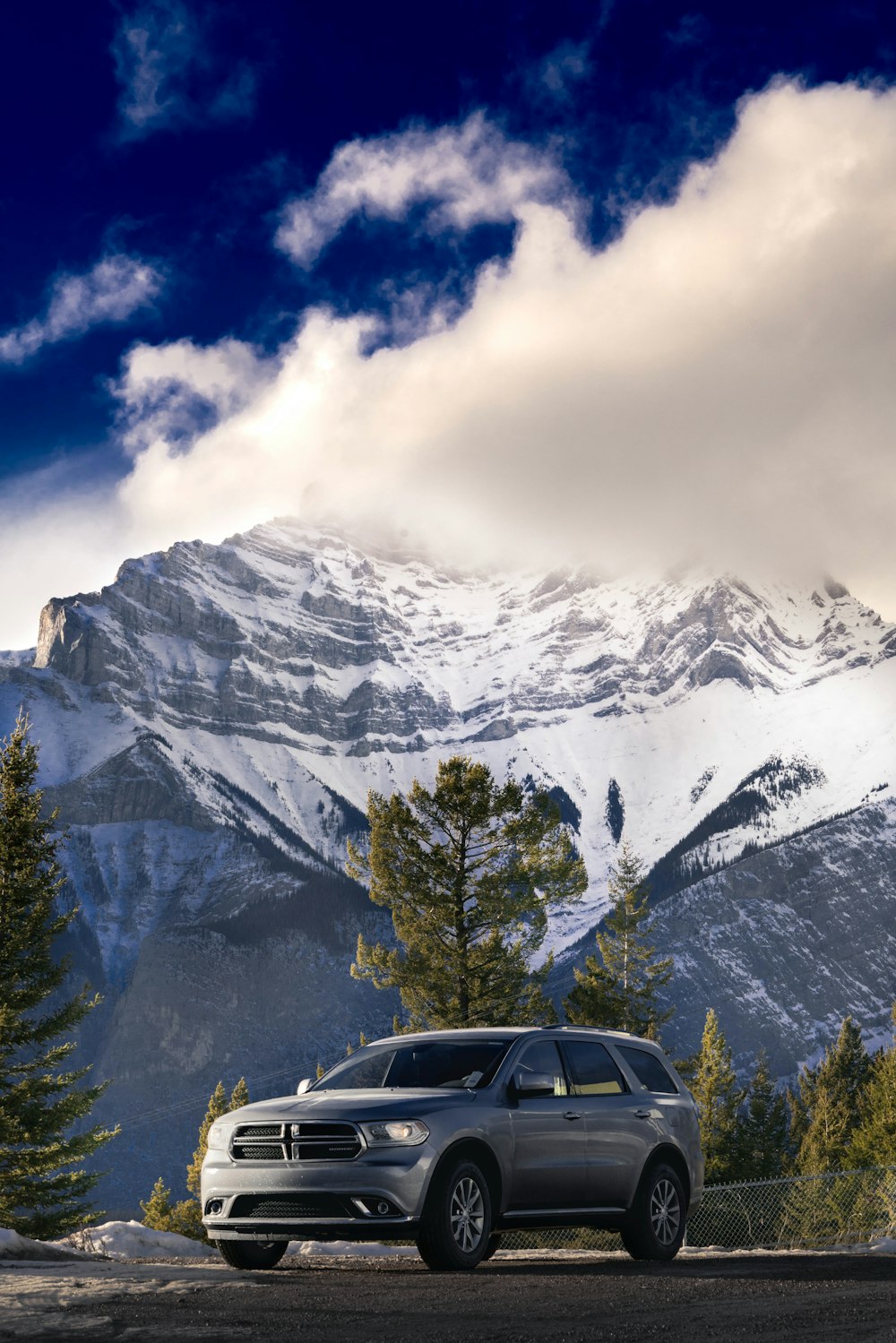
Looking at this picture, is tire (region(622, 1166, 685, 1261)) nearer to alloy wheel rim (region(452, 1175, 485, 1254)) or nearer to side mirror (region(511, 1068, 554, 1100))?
side mirror (region(511, 1068, 554, 1100))

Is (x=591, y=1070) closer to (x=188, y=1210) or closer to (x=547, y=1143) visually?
(x=547, y=1143)

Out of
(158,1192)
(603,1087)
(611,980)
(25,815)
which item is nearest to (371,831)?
(25,815)

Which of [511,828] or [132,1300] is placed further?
[511,828]

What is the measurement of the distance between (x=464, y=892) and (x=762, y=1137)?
48.5 meters

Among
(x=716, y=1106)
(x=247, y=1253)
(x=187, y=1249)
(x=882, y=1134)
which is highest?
(x=247, y=1253)

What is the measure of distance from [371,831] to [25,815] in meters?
9.99

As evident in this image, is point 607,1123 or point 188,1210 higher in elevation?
point 607,1123

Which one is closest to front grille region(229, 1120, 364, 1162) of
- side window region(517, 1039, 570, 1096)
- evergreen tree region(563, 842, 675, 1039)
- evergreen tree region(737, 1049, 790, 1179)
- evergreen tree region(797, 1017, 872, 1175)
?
side window region(517, 1039, 570, 1096)

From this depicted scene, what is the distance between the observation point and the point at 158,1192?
78.6m

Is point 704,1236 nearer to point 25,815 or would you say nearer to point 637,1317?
point 25,815

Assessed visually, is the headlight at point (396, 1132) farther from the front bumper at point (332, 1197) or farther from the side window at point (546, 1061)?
the side window at point (546, 1061)

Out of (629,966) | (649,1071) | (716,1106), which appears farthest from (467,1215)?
(716,1106)

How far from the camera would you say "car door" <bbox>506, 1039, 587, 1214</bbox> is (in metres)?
10.8

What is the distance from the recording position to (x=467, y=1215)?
33.9 ft
